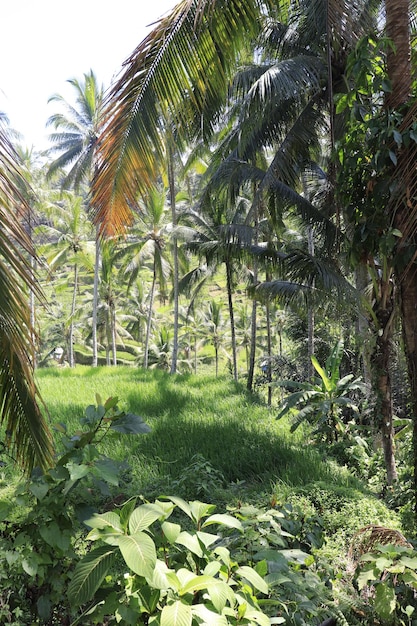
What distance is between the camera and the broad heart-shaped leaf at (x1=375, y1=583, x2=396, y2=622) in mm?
2031

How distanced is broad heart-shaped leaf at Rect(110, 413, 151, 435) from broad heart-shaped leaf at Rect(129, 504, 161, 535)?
0.28 m

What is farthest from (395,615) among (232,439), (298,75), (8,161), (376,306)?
(298,75)

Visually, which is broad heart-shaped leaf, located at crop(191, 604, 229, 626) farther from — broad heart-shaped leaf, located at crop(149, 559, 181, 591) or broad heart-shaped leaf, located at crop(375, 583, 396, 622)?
broad heart-shaped leaf, located at crop(375, 583, 396, 622)

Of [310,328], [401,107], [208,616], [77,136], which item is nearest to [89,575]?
[208,616]

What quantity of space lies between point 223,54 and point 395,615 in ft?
11.8

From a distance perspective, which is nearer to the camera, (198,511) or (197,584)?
(197,584)

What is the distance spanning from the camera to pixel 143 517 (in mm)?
1445

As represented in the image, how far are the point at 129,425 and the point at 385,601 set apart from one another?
48.6 inches

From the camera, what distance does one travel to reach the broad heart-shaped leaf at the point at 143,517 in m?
1.41

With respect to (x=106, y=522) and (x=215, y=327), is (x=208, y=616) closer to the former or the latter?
(x=106, y=522)

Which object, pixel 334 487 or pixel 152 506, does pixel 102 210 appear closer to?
pixel 152 506

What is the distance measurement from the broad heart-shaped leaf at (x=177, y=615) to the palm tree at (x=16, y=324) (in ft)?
3.51

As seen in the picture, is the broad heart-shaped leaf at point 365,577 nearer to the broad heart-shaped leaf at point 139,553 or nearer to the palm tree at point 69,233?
the broad heart-shaped leaf at point 139,553

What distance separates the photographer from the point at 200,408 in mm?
8867
